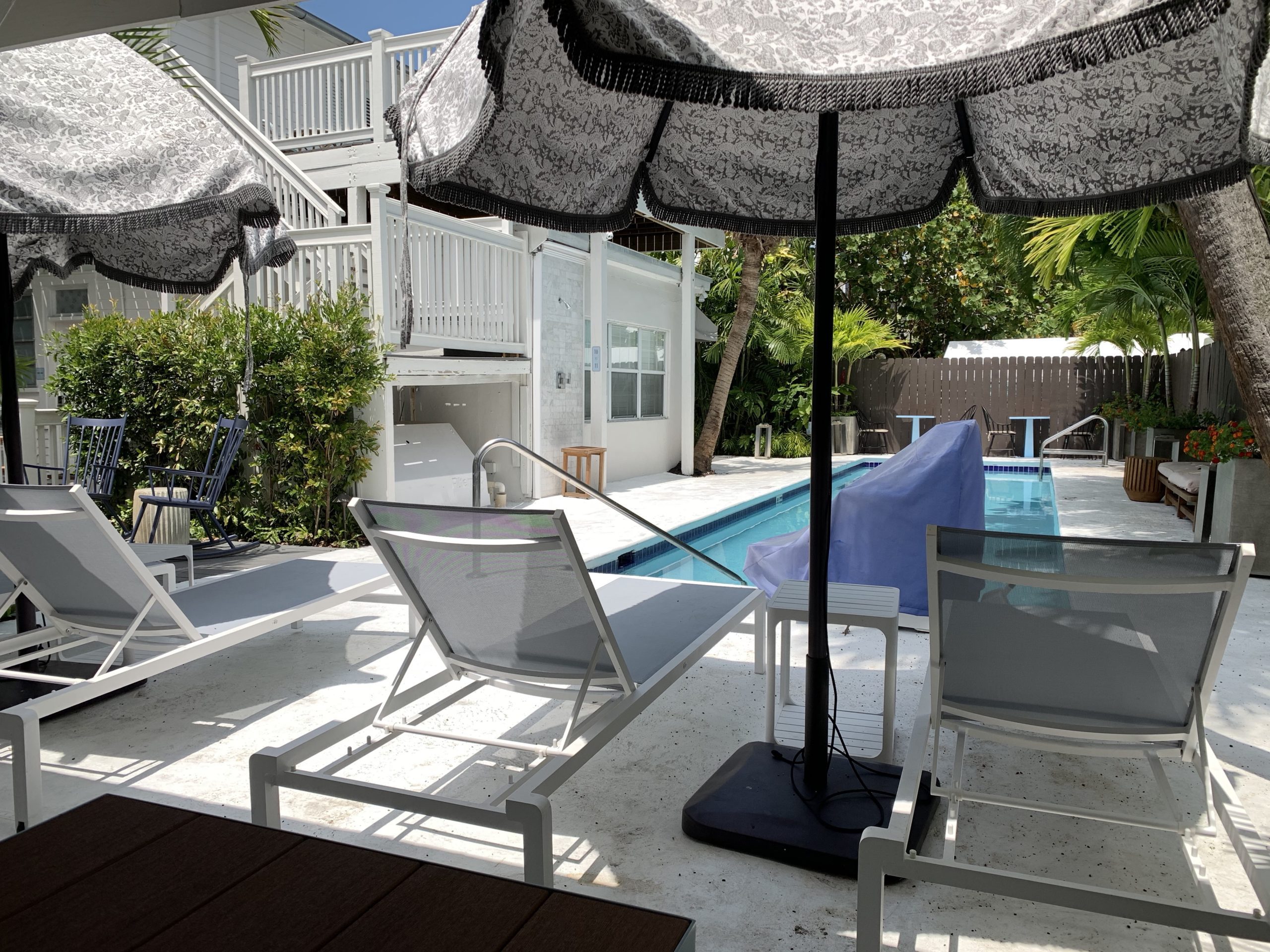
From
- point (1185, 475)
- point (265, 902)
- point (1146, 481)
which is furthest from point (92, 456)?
point (1146, 481)

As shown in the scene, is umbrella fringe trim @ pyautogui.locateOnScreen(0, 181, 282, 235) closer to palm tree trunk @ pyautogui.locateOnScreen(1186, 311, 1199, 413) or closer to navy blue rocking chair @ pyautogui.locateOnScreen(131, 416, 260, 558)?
navy blue rocking chair @ pyautogui.locateOnScreen(131, 416, 260, 558)

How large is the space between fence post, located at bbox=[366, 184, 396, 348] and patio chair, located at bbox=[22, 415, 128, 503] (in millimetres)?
2193

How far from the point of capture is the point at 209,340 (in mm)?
7660

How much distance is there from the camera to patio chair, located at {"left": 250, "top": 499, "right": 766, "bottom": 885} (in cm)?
222

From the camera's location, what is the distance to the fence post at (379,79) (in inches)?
380

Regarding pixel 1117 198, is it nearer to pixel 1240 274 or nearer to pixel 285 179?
pixel 1240 274

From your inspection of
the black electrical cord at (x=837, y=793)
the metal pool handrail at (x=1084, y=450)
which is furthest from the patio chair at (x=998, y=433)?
the black electrical cord at (x=837, y=793)

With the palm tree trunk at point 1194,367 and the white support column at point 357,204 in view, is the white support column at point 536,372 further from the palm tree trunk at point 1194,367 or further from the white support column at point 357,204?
the palm tree trunk at point 1194,367

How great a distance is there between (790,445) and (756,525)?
7.48 metres

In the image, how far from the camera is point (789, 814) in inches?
106

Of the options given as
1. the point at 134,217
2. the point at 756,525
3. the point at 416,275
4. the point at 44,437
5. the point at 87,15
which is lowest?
the point at 756,525

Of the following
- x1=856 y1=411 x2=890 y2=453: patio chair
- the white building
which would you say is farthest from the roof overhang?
x1=856 y1=411 x2=890 y2=453: patio chair

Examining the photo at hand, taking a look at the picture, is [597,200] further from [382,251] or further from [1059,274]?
[1059,274]

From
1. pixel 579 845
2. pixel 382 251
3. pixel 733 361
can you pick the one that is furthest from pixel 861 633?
pixel 733 361
